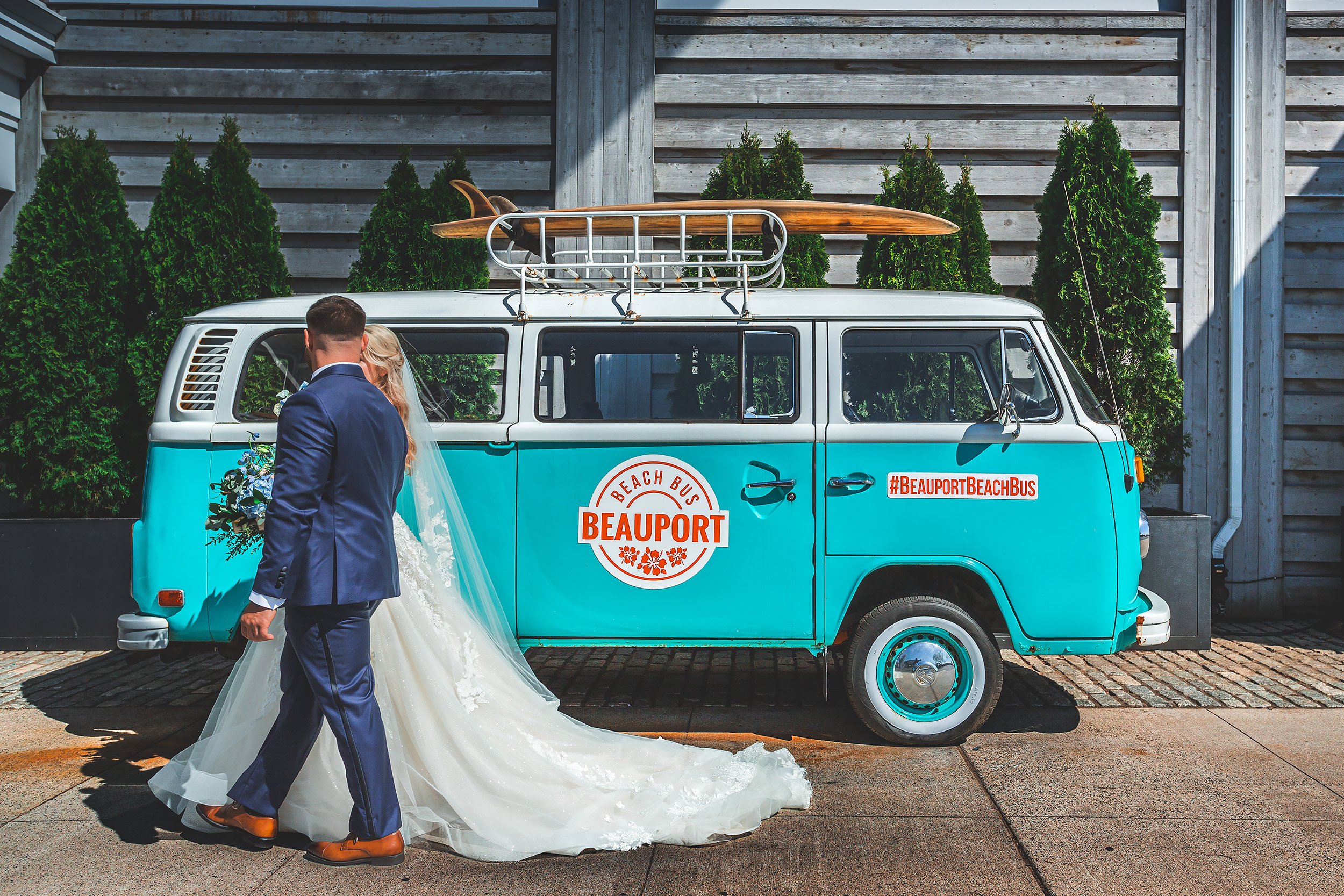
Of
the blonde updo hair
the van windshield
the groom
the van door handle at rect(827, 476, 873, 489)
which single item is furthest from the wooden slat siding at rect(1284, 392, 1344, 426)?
the groom

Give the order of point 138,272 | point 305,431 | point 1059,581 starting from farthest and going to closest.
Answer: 1. point 138,272
2. point 1059,581
3. point 305,431

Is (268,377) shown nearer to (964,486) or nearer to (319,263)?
(964,486)

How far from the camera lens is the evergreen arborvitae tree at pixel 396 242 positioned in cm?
787

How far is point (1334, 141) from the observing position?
27.8 ft

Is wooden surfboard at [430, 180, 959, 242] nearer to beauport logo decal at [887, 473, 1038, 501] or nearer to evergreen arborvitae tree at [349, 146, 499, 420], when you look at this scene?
beauport logo decal at [887, 473, 1038, 501]

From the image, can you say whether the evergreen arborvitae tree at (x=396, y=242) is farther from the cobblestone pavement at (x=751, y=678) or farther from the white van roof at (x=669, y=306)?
the cobblestone pavement at (x=751, y=678)

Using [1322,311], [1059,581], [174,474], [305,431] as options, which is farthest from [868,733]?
[1322,311]

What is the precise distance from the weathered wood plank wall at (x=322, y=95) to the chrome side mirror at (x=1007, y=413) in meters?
5.24

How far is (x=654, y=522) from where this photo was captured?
4.92m

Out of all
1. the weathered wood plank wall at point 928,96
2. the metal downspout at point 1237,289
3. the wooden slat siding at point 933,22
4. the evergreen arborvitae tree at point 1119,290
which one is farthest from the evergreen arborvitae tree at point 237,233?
the metal downspout at point 1237,289

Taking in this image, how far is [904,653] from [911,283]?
3761 mm

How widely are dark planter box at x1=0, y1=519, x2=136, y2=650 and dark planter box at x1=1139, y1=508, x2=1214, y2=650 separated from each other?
7.10 m

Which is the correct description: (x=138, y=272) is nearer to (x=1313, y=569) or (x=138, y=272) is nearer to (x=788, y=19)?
(x=788, y=19)

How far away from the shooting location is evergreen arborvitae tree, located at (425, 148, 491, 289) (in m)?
7.87
